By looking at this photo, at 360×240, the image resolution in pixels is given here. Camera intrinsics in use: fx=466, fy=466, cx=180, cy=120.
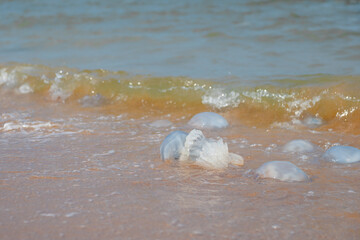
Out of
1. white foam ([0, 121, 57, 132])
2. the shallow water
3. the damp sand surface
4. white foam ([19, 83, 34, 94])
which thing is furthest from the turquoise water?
the damp sand surface

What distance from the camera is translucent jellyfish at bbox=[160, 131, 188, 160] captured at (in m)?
2.18

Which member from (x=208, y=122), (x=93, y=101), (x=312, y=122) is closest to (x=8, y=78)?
(x=93, y=101)

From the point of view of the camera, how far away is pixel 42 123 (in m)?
2.96

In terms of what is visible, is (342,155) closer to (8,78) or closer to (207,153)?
(207,153)

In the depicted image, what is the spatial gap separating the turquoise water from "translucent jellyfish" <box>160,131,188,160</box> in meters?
1.66

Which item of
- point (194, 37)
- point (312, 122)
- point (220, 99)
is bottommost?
point (312, 122)

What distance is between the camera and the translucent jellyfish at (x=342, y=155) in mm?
2167

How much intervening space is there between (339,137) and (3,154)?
182 centimetres

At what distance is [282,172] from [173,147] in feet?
1.73

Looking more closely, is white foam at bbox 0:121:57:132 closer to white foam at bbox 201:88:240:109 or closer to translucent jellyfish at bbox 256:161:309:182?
white foam at bbox 201:88:240:109

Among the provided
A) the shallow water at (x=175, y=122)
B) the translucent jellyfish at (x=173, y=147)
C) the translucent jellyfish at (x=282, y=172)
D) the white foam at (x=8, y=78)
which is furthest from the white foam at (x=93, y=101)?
the translucent jellyfish at (x=282, y=172)

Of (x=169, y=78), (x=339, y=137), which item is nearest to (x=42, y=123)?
(x=169, y=78)

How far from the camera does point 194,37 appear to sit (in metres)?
5.70

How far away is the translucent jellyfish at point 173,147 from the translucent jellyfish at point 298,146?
1.81 ft
